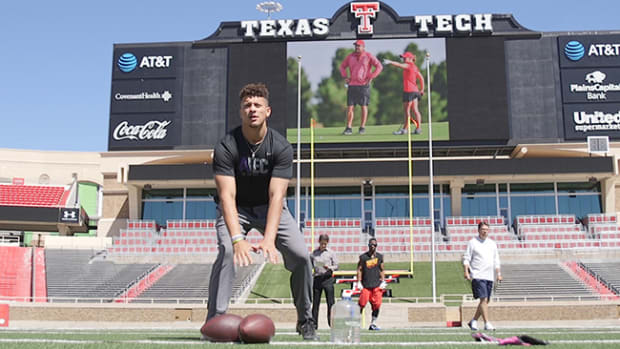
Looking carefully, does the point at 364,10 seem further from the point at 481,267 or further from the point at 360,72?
the point at 481,267

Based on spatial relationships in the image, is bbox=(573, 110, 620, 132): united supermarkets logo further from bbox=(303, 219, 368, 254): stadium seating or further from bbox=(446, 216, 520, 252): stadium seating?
bbox=(303, 219, 368, 254): stadium seating

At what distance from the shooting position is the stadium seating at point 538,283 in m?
27.5

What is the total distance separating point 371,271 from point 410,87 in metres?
28.0

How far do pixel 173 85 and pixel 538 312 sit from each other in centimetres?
2881

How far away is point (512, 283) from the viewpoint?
29.3m

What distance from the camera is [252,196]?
5.85 meters

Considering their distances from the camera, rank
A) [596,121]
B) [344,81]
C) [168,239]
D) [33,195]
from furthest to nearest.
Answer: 1. [33,195]
2. [344,81]
3. [596,121]
4. [168,239]

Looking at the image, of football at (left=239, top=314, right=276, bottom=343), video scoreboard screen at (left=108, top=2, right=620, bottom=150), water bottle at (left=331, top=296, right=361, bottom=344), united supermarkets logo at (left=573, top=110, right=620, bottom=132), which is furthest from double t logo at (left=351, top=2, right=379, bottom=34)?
football at (left=239, top=314, right=276, bottom=343)

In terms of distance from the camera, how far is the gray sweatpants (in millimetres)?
5555

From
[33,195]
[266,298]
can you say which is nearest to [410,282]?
[266,298]

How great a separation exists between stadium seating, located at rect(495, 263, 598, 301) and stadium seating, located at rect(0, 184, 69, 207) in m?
34.4

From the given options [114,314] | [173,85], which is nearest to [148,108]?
[173,85]

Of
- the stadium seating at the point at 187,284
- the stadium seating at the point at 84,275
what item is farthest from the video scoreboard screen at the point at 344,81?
the stadium seating at the point at 187,284

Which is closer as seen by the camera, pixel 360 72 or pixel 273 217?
pixel 273 217
